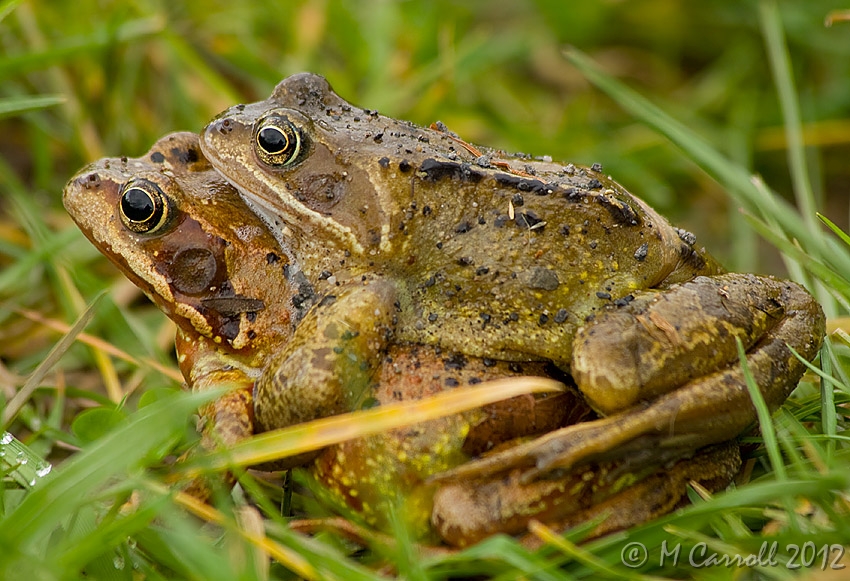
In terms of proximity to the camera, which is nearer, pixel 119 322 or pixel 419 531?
pixel 419 531

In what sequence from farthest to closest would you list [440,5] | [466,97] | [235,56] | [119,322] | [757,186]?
[440,5] → [466,97] → [235,56] → [119,322] → [757,186]

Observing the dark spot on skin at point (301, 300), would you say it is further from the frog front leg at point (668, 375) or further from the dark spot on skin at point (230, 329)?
the frog front leg at point (668, 375)

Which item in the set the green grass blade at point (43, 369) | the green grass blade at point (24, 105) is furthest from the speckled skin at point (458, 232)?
the green grass blade at point (24, 105)

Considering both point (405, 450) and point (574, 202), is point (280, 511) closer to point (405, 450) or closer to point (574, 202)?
point (405, 450)

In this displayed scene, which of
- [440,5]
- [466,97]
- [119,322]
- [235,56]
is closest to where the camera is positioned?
[119,322]

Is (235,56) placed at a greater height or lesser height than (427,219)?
greater

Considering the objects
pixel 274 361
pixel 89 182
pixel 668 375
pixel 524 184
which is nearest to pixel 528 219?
pixel 524 184

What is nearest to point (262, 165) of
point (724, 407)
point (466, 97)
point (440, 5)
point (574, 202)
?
point (574, 202)
